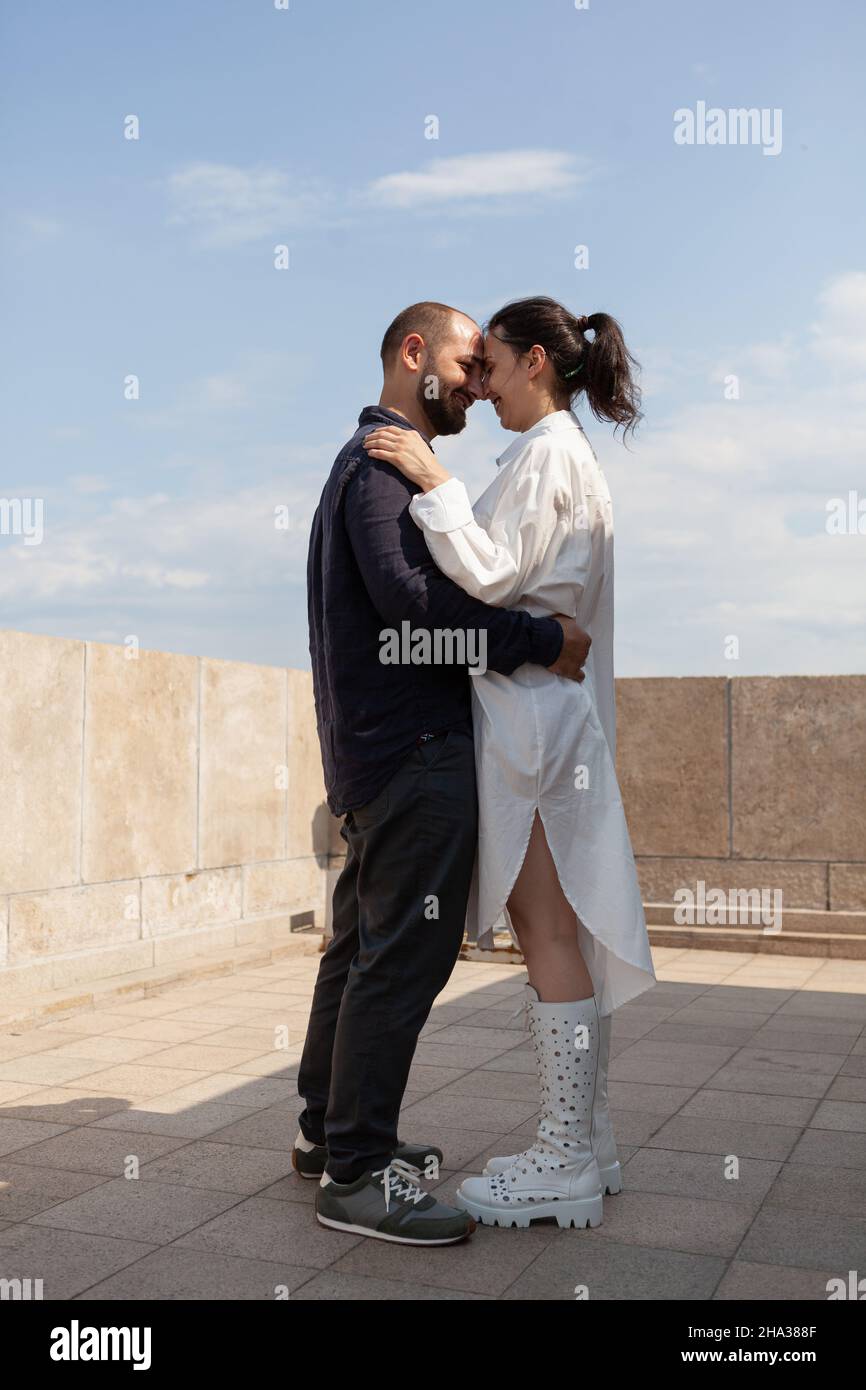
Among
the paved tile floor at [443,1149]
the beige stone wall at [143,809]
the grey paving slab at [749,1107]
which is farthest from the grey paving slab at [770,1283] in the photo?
the beige stone wall at [143,809]

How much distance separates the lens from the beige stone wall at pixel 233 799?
6020 mm

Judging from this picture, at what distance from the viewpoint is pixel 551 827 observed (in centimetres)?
296

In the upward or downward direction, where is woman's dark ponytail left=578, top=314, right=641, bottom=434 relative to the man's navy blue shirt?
upward

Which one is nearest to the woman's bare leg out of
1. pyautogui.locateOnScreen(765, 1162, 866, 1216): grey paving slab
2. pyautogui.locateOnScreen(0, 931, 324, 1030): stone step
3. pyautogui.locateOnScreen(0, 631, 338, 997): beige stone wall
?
pyautogui.locateOnScreen(765, 1162, 866, 1216): grey paving slab

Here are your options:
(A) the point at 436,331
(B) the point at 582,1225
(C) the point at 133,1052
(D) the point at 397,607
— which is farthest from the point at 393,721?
(C) the point at 133,1052

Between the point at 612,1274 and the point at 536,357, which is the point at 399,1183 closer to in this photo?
the point at 612,1274

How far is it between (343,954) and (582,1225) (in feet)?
2.64

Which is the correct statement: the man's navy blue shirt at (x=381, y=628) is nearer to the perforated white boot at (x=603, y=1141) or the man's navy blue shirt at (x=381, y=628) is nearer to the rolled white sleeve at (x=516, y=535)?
the rolled white sleeve at (x=516, y=535)

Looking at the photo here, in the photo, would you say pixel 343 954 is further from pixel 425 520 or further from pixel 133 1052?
pixel 133 1052

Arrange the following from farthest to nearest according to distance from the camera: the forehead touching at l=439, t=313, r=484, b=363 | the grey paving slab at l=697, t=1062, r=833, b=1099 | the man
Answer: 1. the grey paving slab at l=697, t=1062, r=833, b=1099
2. the forehead touching at l=439, t=313, r=484, b=363
3. the man

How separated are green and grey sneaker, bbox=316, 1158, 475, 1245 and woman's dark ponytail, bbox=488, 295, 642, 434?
5.78 feet

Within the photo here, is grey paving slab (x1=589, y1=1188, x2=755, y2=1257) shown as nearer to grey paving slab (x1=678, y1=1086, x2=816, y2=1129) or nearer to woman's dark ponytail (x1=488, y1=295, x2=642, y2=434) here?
grey paving slab (x1=678, y1=1086, x2=816, y2=1129)

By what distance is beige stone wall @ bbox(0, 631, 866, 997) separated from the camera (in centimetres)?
602

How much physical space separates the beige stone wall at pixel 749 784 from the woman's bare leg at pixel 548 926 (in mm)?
5483
